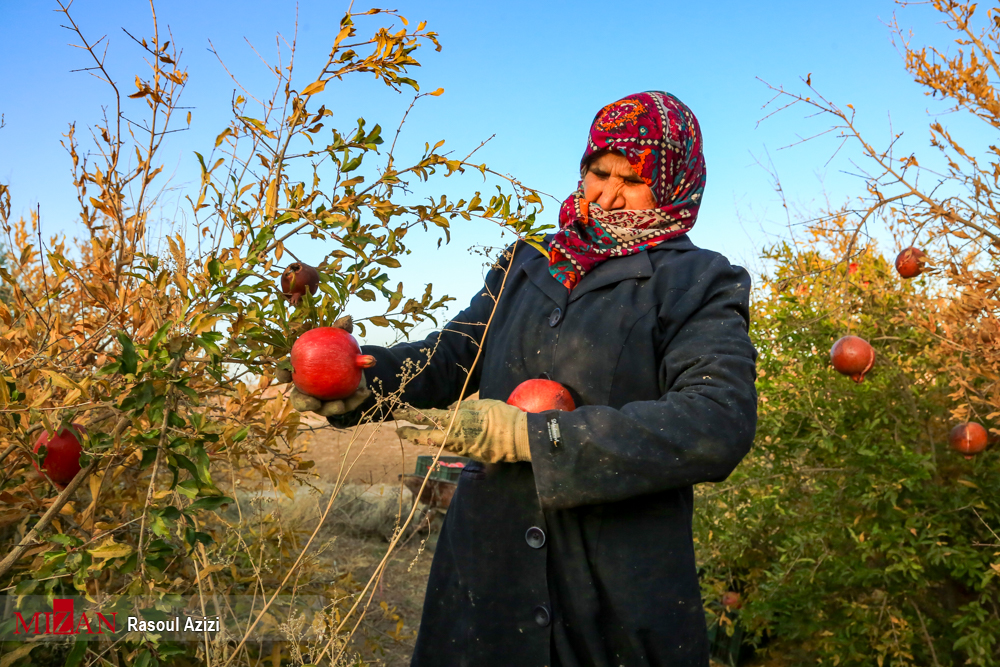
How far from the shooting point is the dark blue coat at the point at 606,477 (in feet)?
4.47

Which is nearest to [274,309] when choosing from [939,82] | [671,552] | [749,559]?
[671,552]

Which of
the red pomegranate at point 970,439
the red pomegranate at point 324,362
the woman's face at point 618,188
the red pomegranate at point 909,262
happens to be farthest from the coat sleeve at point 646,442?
the red pomegranate at point 909,262

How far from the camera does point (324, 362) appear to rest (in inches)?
56.0

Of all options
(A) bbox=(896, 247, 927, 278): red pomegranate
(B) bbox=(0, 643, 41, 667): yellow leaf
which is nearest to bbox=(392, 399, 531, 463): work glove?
(B) bbox=(0, 643, 41, 667): yellow leaf

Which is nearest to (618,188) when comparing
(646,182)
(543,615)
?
(646,182)

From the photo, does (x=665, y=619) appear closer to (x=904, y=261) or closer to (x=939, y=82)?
(x=939, y=82)

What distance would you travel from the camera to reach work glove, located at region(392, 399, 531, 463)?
1.36m

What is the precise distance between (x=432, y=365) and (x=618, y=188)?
2.19ft

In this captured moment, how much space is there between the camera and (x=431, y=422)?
140cm

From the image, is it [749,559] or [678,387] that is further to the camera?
[749,559]

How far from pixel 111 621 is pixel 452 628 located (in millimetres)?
783

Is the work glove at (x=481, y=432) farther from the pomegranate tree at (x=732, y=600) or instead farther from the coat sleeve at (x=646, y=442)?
the pomegranate tree at (x=732, y=600)

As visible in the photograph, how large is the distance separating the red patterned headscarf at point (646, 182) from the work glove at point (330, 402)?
1.87ft

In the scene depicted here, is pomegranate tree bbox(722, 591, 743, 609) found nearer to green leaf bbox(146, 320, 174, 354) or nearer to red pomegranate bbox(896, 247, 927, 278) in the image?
red pomegranate bbox(896, 247, 927, 278)
